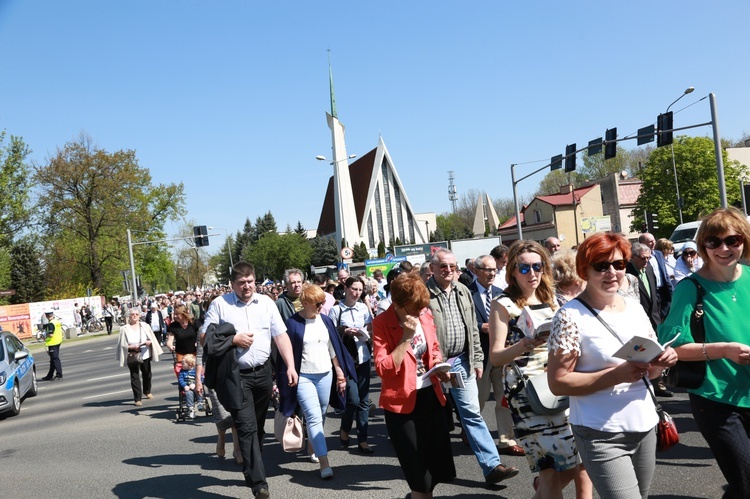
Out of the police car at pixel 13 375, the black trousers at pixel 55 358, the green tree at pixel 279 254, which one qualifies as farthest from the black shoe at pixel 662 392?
the green tree at pixel 279 254

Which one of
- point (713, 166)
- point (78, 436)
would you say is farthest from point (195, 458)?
point (713, 166)

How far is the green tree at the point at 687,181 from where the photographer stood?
190 feet

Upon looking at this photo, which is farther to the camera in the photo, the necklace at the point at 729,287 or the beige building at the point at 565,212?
the beige building at the point at 565,212

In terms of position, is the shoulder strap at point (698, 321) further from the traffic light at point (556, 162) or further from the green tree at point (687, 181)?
the green tree at point (687, 181)

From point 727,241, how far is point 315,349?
4171mm

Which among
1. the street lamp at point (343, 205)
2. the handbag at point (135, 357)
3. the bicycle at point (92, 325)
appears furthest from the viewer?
the street lamp at point (343, 205)

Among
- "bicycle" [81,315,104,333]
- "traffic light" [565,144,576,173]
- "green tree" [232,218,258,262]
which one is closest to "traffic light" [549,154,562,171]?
"traffic light" [565,144,576,173]

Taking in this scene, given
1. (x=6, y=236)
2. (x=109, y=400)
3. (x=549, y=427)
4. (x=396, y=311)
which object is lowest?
(x=109, y=400)

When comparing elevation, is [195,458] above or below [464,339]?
below

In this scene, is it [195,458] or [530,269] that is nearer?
[530,269]

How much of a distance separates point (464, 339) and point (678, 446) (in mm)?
2263

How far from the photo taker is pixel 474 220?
13200cm

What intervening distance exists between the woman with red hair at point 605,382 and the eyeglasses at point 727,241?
672 millimetres

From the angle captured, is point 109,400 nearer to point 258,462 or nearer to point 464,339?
point 258,462
